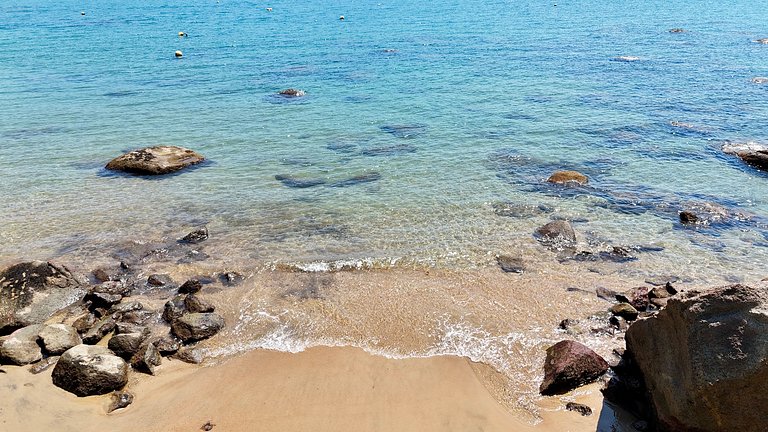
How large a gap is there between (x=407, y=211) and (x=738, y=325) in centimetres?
871

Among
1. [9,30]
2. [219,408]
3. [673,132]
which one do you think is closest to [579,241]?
[219,408]

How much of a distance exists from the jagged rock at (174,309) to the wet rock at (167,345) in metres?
0.45

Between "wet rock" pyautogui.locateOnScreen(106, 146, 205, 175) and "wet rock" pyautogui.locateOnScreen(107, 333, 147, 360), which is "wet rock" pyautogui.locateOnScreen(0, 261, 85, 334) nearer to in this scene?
"wet rock" pyautogui.locateOnScreen(107, 333, 147, 360)

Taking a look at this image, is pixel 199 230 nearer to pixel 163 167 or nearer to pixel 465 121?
pixel 163 167

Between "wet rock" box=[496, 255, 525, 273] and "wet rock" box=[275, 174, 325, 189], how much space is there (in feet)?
21.3

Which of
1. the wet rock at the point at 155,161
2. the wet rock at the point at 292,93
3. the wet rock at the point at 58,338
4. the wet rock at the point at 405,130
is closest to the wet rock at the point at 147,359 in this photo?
the wet rock at the point at 58,338

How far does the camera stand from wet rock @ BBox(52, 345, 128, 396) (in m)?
7.56

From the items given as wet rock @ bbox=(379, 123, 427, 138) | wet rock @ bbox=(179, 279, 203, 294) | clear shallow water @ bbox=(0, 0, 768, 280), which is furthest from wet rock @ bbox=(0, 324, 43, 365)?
wet rock @ bbox=(379, 123, 427, 138)

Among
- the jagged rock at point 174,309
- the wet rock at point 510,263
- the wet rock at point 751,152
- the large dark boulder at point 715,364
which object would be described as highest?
the large dark boulder at point 715,364

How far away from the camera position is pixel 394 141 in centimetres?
1961

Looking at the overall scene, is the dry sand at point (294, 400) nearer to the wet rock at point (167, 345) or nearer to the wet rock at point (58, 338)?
the wet rock at point (167, 345)

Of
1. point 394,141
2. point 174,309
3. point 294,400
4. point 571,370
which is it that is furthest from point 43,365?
point 394,141

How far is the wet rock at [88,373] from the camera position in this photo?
24.8ft

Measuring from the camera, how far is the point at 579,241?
473 inches
